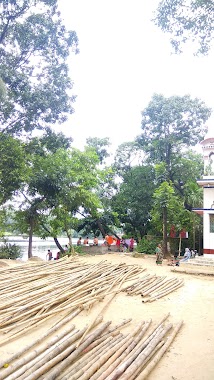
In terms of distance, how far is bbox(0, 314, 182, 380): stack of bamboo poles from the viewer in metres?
3.15

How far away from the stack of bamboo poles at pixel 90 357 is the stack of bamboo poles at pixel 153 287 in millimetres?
2465

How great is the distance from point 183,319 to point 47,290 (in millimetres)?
2608

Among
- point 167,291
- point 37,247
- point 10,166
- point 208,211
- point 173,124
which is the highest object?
point 173,124

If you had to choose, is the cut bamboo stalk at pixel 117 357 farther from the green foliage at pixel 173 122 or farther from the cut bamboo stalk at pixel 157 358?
the green foliage at pixel 173 122

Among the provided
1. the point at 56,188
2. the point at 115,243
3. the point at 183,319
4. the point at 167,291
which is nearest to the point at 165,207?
the point at 56,188

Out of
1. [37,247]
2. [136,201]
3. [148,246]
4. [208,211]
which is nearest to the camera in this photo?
[208,211]

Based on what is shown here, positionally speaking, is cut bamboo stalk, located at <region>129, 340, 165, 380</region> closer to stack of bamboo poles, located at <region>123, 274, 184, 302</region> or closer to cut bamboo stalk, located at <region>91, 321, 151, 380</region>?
cut bamboo stalk, located at <region>91, 321, 151, 380</region>

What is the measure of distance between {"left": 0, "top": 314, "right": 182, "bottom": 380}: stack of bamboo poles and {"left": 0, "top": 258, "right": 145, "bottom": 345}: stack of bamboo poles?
60 cm

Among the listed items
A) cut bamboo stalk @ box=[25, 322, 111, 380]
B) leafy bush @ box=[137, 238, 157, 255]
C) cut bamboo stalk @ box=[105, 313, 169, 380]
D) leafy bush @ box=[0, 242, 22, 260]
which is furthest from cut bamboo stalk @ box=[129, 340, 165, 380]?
leafy bush @ box=[137, 238, 157, 255]

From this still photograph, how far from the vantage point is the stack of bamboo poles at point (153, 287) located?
7071mm

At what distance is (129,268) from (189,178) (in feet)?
34.0

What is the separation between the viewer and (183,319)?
18.7 ft

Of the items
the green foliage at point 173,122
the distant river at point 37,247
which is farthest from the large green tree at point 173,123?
the distant river at point 37,247

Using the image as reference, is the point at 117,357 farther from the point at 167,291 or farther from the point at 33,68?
A: the point at 33,68
